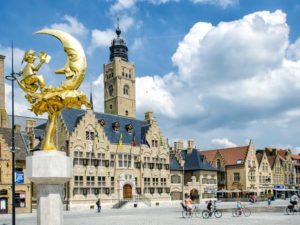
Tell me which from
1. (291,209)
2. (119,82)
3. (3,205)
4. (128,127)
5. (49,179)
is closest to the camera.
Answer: (49,179)

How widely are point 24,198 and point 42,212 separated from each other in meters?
43.3

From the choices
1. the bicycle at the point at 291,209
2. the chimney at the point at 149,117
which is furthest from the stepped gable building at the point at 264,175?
the bicycle at the point at 291,209

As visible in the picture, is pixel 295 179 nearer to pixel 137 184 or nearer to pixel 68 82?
pixel 137 184

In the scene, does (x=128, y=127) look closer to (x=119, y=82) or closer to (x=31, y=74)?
(x=119, y=82)

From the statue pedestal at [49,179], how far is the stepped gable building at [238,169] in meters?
79.1

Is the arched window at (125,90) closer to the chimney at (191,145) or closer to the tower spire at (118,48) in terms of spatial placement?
the tower spire at (118,48)

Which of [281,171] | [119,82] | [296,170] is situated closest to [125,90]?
[119,82]

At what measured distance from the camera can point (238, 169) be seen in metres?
92.9

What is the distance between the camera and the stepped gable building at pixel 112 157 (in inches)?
2485

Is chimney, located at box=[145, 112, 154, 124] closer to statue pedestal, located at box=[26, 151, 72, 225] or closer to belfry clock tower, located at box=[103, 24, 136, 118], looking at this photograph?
belfry clock tower, located at box=[103, 24, 136, 118]

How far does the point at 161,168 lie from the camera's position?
249ft

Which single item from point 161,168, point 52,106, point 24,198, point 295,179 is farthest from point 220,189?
point 52,106

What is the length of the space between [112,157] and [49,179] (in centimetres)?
5523

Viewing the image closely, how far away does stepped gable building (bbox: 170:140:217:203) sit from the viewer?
7981 centimetres
